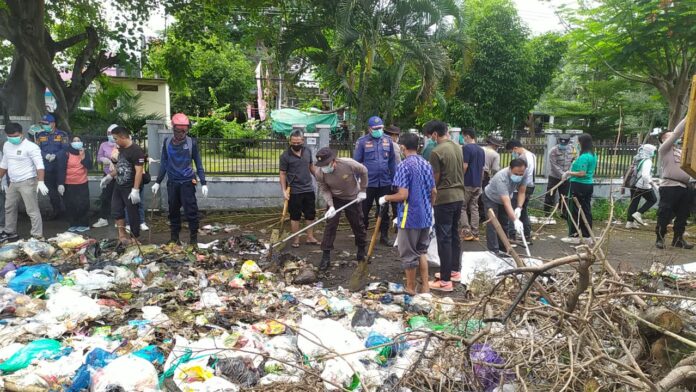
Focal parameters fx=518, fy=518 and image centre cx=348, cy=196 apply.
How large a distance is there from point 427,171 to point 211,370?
2660mm

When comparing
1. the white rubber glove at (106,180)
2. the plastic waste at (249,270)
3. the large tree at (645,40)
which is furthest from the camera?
the large tree at (645,40)

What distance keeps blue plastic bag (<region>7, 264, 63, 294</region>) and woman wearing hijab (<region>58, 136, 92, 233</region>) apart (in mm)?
2682

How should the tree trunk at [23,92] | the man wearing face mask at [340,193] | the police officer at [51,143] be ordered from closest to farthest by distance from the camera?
the man wearing face mask at [340,193], the police officer at [51,143], the tree trunk at [23,92]

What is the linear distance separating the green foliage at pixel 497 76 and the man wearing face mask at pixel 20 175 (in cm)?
1362

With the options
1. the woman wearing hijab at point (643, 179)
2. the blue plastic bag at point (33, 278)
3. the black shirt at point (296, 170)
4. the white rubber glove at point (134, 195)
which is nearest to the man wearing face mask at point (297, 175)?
the black shirt at point (296, 170)

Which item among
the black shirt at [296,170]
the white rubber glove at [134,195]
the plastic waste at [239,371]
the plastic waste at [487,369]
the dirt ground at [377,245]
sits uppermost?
the black shirt at [296,170]

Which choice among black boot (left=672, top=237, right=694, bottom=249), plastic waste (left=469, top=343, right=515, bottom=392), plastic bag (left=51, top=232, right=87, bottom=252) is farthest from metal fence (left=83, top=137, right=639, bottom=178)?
plastic waste (left=469, top=343, right=515, bottom=392)

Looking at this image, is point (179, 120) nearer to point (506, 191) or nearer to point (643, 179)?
point (506, 191)

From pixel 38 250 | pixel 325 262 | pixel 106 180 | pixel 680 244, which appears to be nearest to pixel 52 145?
pixel 106 180

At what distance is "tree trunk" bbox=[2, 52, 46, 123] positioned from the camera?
993 centimetres

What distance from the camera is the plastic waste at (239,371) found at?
3.36 meters

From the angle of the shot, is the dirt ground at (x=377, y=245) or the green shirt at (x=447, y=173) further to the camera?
the dirt ground at (x=377, y=245)

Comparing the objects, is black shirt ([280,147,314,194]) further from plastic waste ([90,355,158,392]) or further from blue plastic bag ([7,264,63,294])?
plastic waste ([90,355,158,392])

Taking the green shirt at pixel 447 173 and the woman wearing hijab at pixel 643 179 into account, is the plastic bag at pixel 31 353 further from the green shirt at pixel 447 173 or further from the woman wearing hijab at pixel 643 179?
the woman wearing hijab at pixel 643 179
